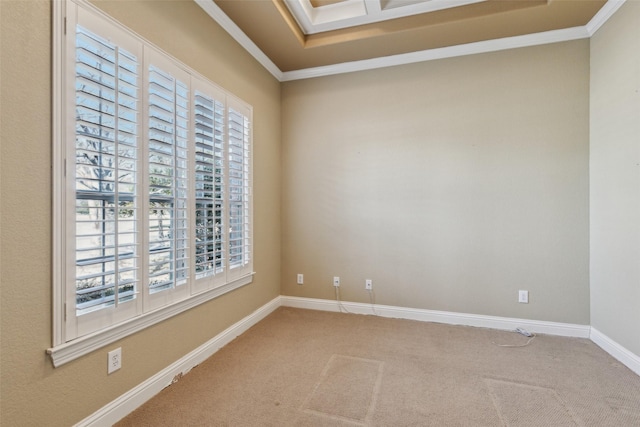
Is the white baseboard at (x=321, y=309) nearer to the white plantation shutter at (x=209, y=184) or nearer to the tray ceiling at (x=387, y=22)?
the white plantation shutter at (x=209, y=184)

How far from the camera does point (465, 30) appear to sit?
2.68 metres

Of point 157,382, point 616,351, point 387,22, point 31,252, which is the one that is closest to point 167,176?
→ point 31,252

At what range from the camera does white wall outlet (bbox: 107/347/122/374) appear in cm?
160

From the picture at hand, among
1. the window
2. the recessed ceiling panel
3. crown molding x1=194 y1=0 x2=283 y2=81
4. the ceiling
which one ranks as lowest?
the window

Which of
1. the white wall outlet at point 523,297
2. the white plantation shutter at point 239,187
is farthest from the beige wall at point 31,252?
the white wall outlet at point 523,297

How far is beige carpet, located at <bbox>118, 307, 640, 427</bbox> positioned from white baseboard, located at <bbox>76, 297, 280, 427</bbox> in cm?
5

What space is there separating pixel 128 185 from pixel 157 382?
4.19ft

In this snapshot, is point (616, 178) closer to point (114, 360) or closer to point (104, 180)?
point (104, 180)

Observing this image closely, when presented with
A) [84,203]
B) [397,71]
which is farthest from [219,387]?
[397,71]

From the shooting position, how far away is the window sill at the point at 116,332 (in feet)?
4.49

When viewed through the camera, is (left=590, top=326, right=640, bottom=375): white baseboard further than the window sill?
Yes

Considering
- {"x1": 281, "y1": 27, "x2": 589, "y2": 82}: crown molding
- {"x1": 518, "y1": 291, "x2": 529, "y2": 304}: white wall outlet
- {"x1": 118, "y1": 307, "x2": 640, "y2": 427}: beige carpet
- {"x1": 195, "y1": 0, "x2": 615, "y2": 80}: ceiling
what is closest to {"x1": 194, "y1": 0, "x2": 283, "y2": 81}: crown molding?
{"x1": 195, "y1": 0, "x2": 615, "y2": 80}: ceiling

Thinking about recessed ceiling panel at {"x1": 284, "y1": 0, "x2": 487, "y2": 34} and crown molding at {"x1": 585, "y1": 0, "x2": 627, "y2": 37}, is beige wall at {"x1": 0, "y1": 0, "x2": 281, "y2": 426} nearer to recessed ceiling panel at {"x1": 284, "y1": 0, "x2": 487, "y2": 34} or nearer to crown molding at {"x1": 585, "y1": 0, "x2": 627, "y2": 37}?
recessed ceiling panel at {"x1": 284, "y1": 0, "x2": 487, "y2": 34}

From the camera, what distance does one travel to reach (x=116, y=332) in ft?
5.31
